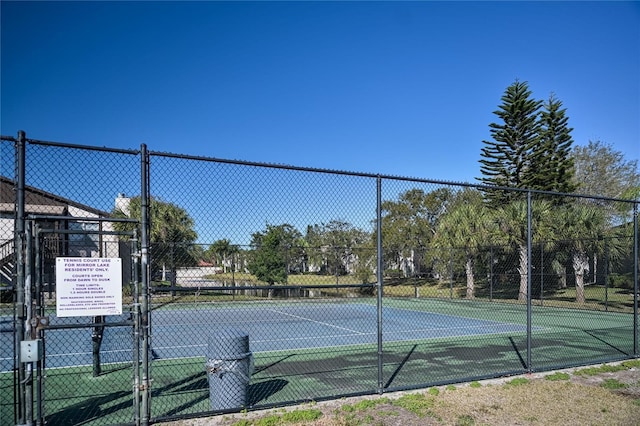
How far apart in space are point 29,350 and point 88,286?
74cm

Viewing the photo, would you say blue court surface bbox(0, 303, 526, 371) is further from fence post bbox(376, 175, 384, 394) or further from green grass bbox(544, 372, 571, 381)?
green grass bbox(544, 372, 571, 381)

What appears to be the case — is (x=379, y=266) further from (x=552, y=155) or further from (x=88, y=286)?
(x=552, y=155)

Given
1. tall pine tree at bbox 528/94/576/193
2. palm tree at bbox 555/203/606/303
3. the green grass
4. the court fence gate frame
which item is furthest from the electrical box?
tall pine tree at bbox 528/94/576/193

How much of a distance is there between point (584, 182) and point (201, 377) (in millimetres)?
41092

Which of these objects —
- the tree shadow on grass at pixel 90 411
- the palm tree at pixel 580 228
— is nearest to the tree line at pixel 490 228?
the palm tree at pixel 580 228

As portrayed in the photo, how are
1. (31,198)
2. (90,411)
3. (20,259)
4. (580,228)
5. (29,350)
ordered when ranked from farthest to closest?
(580,228) → (31,198) → (90,411) → (20,259) → (29,350)

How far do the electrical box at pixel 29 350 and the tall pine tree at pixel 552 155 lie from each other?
104ft

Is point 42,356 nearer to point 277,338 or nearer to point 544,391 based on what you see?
point 544,391

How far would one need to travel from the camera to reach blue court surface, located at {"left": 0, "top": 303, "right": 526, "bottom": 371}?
10.3 metres

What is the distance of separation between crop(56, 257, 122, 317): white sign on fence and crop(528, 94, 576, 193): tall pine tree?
30.8 meters

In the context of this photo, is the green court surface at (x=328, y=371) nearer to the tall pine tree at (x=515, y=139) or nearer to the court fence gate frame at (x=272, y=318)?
the court fence gate frame at (x=272, y=318)

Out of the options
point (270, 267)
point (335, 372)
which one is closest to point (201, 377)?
point (335, 372)

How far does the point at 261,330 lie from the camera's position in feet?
45.9

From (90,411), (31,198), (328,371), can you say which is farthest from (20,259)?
(31,198)
